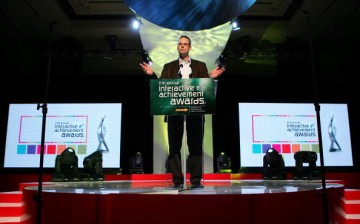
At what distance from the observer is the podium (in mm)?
2564

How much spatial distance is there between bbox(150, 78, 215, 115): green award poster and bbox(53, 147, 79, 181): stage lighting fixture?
9.05ft

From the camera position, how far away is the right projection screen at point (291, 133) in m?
7.59

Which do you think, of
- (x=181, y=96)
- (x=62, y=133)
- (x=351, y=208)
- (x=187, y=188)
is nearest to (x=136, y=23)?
(x=62, y=133)

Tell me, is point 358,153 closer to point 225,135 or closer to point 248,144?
point 248,144

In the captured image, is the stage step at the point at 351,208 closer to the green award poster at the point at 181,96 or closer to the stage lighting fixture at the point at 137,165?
the green award poster at the point at 181,96

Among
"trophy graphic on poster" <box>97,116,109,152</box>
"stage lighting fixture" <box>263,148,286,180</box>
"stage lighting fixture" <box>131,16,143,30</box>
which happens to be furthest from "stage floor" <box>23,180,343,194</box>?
"stage lighting fixture" <box>131,16,143,30</box>

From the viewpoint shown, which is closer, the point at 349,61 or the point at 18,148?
the point at 18,148

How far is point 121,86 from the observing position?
27.5 feet

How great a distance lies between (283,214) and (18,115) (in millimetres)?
7270

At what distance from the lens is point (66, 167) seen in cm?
486

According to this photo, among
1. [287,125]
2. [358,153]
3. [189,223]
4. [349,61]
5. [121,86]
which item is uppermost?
[349,61]

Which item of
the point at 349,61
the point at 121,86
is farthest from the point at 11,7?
the point at 349,61

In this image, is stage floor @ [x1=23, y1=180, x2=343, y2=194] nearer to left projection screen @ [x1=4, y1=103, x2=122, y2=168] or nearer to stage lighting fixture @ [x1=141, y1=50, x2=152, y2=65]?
left projection screen @ [x1=4, y1=103, x2=122, y2=168]

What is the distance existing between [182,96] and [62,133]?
569 centimetres
